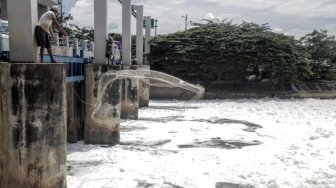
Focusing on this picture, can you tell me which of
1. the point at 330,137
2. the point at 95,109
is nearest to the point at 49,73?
the point at 95,109

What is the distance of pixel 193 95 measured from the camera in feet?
117

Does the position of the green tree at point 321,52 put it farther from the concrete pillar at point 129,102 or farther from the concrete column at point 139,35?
the concrete pillar at point 129,102

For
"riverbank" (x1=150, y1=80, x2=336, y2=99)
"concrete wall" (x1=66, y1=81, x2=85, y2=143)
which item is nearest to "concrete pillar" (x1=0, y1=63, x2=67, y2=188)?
"concrete wall" (x1=66, y1=81, x2=85, y2=143)

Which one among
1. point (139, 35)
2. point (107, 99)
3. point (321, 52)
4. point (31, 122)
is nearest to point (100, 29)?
point (107, 99)

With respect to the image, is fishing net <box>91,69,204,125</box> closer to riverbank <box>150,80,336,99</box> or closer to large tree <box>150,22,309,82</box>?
riverbank <box>150,80,336,99</box>

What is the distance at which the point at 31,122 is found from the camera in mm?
9109

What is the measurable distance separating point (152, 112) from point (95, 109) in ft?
35.1

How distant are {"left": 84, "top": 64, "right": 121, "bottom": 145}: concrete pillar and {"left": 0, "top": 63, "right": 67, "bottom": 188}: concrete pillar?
665 cm

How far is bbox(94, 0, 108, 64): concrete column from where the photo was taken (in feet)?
55.3

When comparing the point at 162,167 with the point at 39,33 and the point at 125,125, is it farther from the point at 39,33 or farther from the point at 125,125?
the point at 125,125

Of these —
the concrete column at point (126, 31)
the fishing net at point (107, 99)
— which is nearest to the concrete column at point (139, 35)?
the concrete column at point (126, 31)

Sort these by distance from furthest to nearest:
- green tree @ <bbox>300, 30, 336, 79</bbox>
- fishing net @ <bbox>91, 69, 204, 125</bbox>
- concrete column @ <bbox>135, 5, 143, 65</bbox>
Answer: green tree @ <bbox>300, 30, 336, 79</bbox> → concrete column @ <bbox>135, 5, 143, 65</bbox> → fishing net @ <bbox>91, 69, 204, 125</bbox>

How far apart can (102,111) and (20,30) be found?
7.47 metres

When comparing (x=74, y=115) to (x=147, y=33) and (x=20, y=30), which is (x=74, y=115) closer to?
(x=20, y=30)
